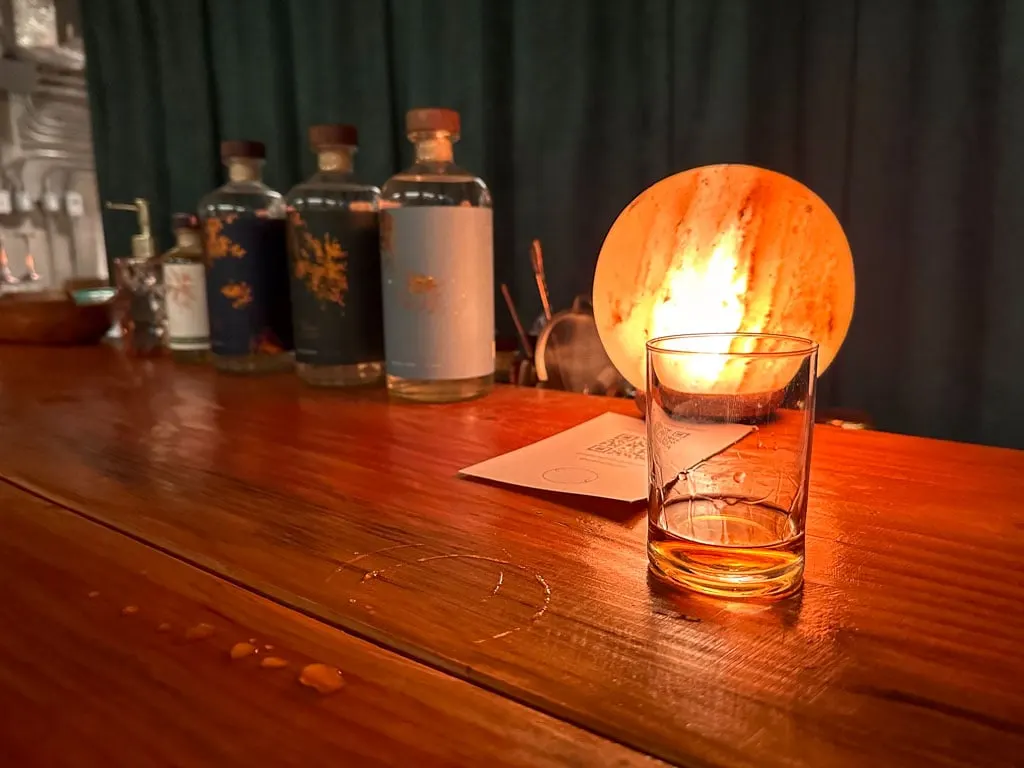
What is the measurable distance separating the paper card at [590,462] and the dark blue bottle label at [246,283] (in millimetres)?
484

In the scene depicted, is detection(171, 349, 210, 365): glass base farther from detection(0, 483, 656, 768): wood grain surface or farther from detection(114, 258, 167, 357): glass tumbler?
detection(0, 483, 656, 768): wood grain surface

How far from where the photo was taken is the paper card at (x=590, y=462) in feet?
1.70

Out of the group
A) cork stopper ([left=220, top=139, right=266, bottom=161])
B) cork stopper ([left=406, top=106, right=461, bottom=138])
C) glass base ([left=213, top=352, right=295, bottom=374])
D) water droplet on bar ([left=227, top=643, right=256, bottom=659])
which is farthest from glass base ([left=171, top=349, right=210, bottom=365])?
water droplet on bar ([left=227, top=643, right=256, bottom=659])

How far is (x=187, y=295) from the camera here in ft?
3.76

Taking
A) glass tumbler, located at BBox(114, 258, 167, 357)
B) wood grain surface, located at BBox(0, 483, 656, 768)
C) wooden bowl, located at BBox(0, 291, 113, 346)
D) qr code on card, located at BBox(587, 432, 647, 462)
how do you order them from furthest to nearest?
wooden bowl, located at BBox(0, 291, 113, 346) → glass tumbler, located at BBox(114, 258, 167, 357) → qr code on card, located at BBox(587, 432, 647, 462) → wood grain surface, located at BBox(0, 483, 656, 768)

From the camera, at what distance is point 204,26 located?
5.45 ft

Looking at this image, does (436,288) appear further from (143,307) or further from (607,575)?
(143,307)

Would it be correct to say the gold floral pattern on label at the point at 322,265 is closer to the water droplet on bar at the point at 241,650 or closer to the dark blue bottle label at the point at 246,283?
the dark blue bottle label at the point at 246,283

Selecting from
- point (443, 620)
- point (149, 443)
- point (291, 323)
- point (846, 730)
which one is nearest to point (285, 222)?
point (291, 323)

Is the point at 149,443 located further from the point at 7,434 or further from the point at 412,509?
the point at 412,509

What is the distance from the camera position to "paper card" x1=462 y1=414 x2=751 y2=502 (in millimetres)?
519

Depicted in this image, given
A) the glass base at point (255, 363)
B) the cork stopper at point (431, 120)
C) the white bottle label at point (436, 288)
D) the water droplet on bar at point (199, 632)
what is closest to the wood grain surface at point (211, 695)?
the water droplet on bar at point (199, 632)

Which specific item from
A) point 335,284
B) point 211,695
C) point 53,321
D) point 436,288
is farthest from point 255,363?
point 211,695

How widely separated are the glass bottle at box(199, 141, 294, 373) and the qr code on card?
0.53m
